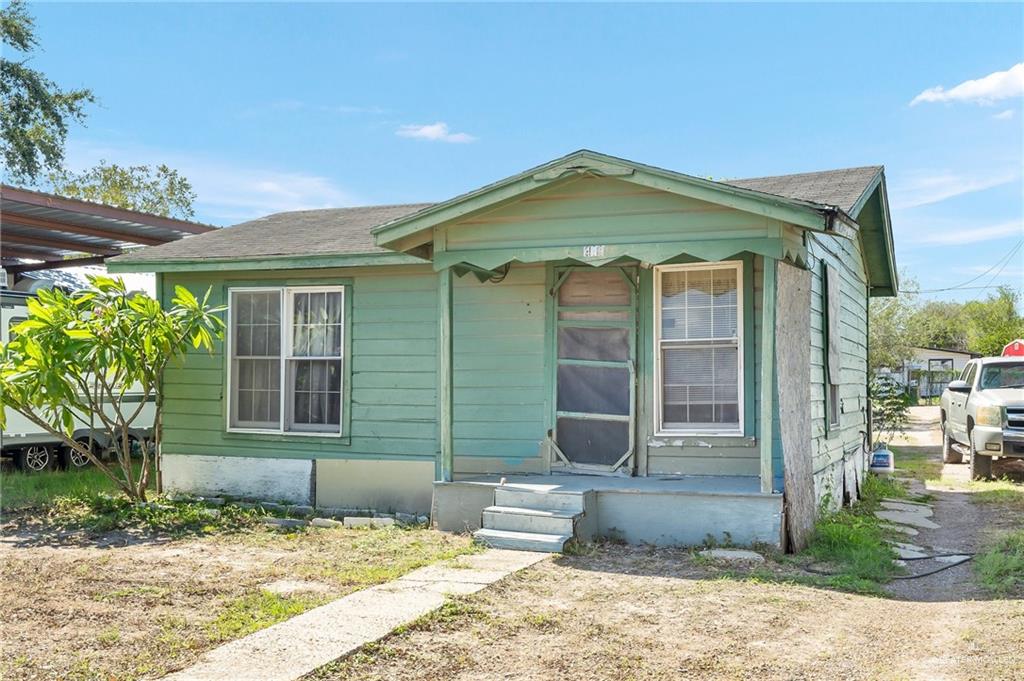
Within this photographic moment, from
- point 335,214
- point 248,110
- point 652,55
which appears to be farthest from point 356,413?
point 248,110

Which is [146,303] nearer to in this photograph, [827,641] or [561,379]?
[561,379]

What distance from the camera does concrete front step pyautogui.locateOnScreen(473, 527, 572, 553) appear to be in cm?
757

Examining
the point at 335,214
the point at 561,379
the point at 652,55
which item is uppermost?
the point at 652,55

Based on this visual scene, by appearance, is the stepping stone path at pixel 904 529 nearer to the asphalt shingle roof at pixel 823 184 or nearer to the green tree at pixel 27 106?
the asphalt shingle roof at pixel 823 184

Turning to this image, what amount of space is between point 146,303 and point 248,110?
1322 centimetres

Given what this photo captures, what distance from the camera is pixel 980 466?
44.9 feet

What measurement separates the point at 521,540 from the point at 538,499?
47 centimetres

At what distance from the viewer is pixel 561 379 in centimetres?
927

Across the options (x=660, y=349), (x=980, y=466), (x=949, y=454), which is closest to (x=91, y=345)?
(x=660, y=349)

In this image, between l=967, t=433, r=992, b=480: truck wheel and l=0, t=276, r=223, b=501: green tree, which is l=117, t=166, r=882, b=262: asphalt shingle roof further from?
l=967, t=433, r=992, b=480: truck wheel

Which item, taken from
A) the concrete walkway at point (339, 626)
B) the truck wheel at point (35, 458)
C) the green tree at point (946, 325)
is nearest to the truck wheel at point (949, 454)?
the concrete walkway at point (339, 626)

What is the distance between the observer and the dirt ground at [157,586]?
16.0 ft

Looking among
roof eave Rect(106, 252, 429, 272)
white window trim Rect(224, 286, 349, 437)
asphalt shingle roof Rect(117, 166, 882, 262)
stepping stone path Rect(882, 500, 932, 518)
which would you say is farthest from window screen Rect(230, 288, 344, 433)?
stepping stone path Rect(882, 500, 932, 518)

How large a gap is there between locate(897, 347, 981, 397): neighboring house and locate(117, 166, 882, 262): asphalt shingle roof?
104ft
